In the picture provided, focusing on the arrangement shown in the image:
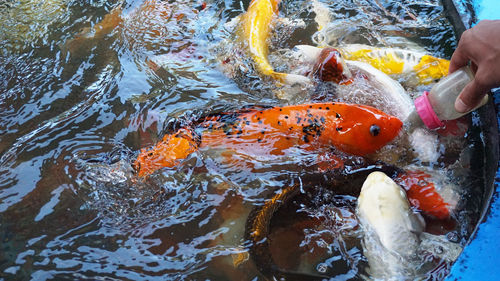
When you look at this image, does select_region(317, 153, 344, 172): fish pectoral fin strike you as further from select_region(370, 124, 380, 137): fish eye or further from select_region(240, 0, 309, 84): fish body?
select_region(240, 0, 309, 84): fish body

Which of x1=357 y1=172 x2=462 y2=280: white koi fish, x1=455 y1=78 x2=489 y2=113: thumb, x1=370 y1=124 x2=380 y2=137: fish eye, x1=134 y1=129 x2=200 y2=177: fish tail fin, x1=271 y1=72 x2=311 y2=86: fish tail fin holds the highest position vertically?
x1=455 y1=78 x2=489 y2=113: thumb

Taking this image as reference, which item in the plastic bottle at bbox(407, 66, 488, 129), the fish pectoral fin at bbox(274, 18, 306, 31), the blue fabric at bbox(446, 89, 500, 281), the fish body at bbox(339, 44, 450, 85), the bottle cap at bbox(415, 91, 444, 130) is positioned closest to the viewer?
the blue fabric at bbox(446, 89, 500, 281)

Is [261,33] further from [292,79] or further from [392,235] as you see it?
[392,235]

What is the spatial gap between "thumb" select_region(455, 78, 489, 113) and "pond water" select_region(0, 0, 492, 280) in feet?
2.05

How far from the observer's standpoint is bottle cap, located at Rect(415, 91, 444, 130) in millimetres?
2621

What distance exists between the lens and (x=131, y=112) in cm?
328

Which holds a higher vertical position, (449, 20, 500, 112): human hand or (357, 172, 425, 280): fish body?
(449, 20, 500, 112): human hand

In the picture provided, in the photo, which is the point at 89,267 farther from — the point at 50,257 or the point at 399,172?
the point at 399,172

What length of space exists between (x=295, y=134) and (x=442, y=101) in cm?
93

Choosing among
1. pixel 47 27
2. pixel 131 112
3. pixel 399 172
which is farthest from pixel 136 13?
pixel 399 172

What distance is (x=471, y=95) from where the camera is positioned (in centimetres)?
204

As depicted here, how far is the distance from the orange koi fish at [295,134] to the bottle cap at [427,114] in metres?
0.18

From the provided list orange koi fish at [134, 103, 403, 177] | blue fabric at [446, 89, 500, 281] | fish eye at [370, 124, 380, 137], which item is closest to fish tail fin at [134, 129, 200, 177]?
orange koi fish at [134, 103, 403, 177]

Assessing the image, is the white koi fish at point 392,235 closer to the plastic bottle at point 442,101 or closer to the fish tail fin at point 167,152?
the plastic bottle at point 442,101
